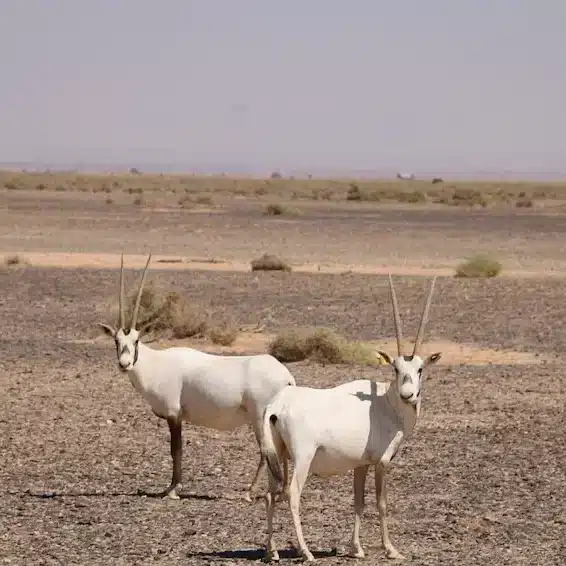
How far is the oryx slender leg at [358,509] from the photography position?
35.3ft

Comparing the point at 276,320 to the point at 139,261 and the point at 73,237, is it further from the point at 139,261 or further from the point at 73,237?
the point at 73,237

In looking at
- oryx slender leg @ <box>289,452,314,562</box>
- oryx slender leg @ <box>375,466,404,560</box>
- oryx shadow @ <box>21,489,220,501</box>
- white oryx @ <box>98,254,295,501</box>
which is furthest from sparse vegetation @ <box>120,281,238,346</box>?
oryx slender leg @ <box>289,452,314,562</box>

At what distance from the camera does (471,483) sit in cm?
1389

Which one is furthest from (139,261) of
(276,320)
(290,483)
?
(290,483)

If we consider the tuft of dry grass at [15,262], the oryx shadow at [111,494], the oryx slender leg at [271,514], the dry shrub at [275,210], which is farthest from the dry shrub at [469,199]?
the oryx slender leg at [271,514]

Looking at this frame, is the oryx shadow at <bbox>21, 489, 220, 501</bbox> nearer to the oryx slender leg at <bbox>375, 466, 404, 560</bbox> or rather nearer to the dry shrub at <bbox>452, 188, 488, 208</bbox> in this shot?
the oryx slender leg at <bbox>375, 466, 404, 560</bbox>

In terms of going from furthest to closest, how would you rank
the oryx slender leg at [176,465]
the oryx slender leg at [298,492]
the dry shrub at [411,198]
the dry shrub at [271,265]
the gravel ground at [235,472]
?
1. the dry shrub at [411,198]
2. the dry shrub at [271,265]
3. the oryx slender leg at [176,465]
4. the gravel ground at [235,472]
5. the oryx slender leg at [298,492]

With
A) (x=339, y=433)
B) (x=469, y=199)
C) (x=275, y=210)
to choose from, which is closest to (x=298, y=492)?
(x=339, y=433)

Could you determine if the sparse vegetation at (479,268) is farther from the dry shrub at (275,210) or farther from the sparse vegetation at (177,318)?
the dry shrub at (275,210)

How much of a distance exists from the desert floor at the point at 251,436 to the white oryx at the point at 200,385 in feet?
2.09

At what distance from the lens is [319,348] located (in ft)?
74.1

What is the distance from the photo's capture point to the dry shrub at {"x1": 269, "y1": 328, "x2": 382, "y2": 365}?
73.5 feet

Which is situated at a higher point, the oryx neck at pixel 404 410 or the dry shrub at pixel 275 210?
the oryx neck at pixel 404 410

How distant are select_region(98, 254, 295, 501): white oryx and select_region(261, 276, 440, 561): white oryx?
7.04 feet
